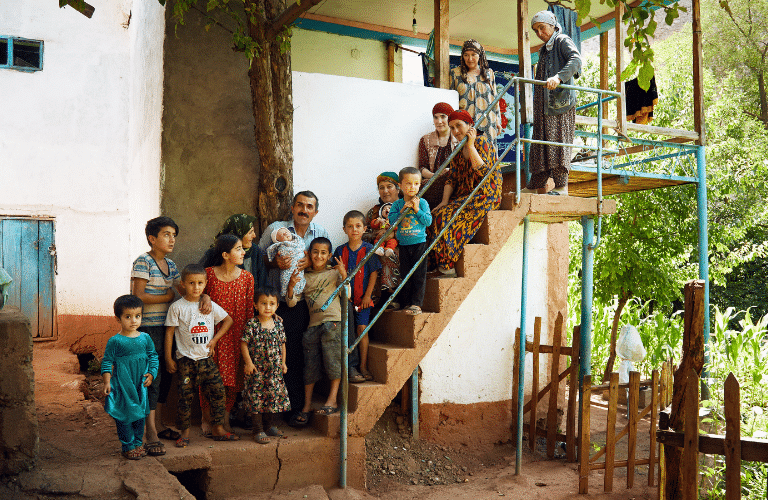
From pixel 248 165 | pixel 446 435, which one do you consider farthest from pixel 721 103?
pixel 248 165

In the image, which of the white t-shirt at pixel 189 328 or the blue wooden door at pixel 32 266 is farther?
the blue wooden door at pixel 32 266

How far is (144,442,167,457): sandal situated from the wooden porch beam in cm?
322

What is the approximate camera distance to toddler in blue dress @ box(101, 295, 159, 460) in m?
3.63

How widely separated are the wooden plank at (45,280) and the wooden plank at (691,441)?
651 cm

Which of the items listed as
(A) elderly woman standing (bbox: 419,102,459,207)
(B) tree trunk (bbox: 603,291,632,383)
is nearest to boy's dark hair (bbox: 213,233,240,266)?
(A) elderly woman standing (bbox: 419,102,459,207)

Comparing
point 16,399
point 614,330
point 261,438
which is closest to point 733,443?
point 261,438

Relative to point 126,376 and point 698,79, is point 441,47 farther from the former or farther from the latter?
point 126,376

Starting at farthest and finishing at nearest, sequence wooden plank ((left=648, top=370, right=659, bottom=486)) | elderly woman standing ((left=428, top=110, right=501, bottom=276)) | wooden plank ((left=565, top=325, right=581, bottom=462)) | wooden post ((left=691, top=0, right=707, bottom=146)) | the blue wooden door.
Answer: wooden post ((left=691, top=0, right=707, bottom=146)) → the blue wooden door → wooden plank ((left=565, top=325, right=581, bottom=462)) → wooden plank ((left=648, top=370, right=659, bottom=486)) → elderly woman standing ((left=428, top=110, right=501, bottom=276))

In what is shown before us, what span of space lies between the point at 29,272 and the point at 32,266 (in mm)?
78

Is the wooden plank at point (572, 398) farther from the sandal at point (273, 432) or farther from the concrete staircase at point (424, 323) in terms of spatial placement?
the sandal at point (273, 432)

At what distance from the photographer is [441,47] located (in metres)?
6.82

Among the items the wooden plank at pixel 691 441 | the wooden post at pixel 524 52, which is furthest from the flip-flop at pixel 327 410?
the wooden post at pixel 524 52

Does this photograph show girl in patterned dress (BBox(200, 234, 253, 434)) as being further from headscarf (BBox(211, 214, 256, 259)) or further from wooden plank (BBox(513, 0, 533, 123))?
wooden plank (BBox(513, 0, 533, 123))

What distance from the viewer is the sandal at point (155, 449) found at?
12.5 feet
